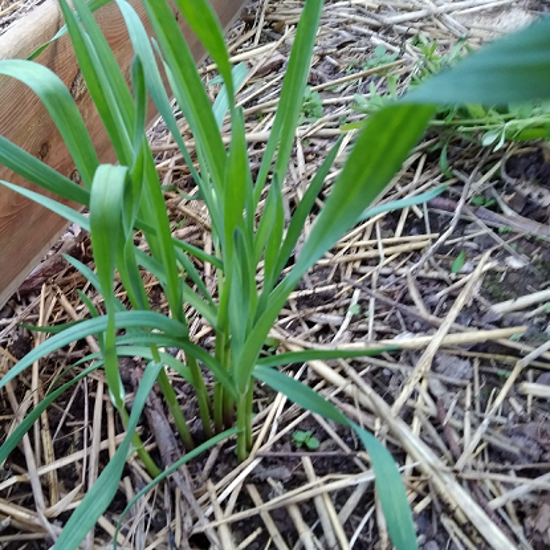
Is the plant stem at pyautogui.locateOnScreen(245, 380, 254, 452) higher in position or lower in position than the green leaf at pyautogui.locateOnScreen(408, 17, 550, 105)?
lower

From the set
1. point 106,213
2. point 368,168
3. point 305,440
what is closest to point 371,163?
point 368,168

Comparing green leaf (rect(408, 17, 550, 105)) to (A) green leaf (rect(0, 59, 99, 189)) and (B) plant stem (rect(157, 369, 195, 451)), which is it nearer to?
(A) green leaf (rect(0, 59, 99, 189))

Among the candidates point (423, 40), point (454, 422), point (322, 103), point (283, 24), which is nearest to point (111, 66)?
point (454, 422)

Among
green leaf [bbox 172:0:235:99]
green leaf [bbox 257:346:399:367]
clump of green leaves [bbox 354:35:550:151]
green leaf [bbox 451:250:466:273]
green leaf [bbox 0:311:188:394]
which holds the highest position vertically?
green leaf [bbox 172:0:235:99]

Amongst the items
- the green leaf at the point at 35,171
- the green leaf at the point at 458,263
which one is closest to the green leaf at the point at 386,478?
the green leaf at the point at 35,171

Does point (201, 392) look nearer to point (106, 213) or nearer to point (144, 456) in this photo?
point (144, 456)

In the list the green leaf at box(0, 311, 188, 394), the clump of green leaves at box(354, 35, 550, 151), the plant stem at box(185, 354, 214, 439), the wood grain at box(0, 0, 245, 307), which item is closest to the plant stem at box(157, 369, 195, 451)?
the plant stem at box(185, 354, 214, 439)

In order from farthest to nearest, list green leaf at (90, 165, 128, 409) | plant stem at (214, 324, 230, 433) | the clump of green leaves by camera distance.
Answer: the clump of green leaves < plant stem at (214, 324, 230, 433) < green leaf at (90, 165, 128, 409)

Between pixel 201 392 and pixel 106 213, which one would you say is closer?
pixel 106 213

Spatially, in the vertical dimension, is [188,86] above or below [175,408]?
above
